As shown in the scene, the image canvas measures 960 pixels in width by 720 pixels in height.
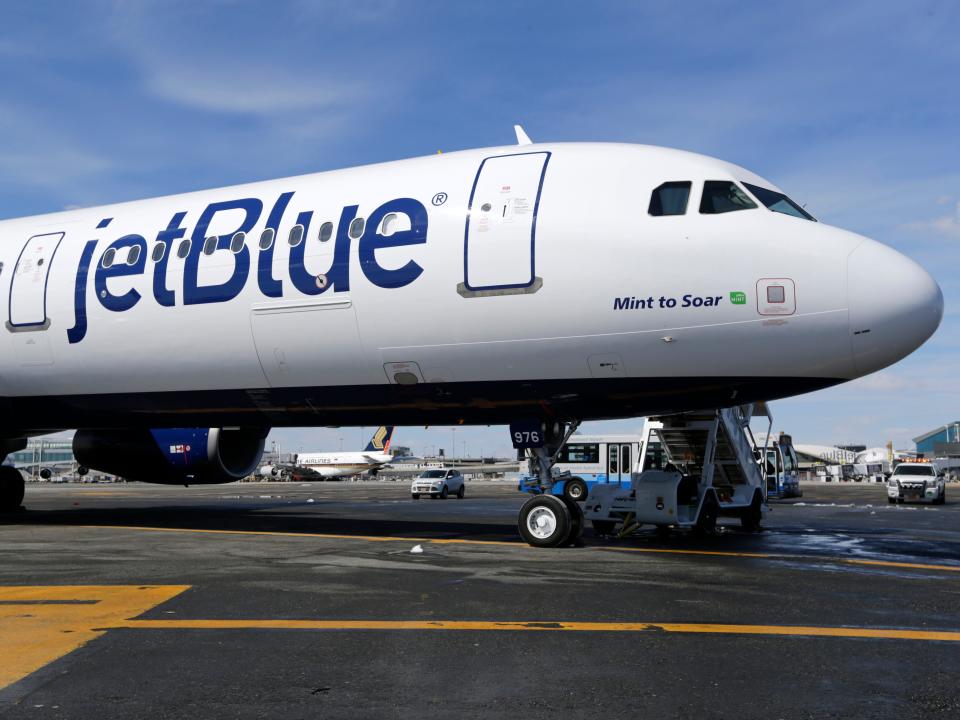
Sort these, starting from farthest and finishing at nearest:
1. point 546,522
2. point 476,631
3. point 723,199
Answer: point 546,522
point 723,199
point 476,631

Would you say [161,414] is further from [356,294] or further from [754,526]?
[754,526]

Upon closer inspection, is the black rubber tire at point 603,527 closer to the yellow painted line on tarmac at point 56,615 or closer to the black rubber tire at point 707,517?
the black rubber tire at point 707,517

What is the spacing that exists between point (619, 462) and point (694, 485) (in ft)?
75.4

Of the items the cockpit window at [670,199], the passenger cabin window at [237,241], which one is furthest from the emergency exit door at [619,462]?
the cockpit window at [670,199]

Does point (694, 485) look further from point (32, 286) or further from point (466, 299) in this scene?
point (32, 286)

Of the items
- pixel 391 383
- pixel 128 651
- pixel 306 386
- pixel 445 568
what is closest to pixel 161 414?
pixel 306 386

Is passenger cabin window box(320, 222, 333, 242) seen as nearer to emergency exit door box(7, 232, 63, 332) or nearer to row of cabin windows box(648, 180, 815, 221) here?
A: row of cabin windows box(648, 180, 815, 221)

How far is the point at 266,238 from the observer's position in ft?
50.9

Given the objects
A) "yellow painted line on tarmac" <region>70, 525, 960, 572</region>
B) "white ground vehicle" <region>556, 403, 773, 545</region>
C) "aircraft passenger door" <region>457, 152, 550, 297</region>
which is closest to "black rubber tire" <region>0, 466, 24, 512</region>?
"yellow painted line on tarmac" <region>70, 525, 960, 572</region>

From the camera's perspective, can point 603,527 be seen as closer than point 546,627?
No

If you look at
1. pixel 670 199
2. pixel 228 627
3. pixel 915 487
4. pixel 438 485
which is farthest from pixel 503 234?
pixel 915 487

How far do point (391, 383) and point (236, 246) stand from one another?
12.8 feet

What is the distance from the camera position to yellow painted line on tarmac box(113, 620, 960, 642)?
7.70m

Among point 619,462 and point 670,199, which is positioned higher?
point 670,199
